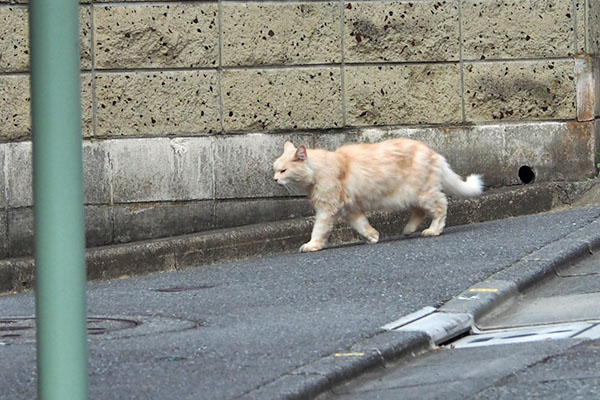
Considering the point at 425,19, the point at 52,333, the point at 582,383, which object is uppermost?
the point at 425,19

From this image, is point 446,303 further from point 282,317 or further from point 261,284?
point 261,284

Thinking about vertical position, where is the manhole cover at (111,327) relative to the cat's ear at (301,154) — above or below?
below

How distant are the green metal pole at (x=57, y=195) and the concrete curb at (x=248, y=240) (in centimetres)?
542

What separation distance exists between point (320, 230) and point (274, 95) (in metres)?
1.43

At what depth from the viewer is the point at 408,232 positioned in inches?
382

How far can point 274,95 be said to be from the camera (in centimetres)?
973

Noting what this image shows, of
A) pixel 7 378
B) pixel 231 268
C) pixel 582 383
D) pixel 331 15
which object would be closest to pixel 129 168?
pixel 231 268

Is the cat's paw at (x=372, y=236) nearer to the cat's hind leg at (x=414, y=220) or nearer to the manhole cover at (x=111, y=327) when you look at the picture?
the cat's hind leg at (x=414, y=220)

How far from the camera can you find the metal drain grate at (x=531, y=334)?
5523 mm

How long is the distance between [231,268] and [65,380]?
5.11 m

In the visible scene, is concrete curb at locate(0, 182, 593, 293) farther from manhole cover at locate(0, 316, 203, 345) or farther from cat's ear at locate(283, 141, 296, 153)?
manhole cover at locate(0, 316, 203, 345)

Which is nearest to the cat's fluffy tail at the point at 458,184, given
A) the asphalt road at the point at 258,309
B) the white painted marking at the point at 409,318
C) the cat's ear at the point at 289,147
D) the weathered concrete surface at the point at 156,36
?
the asphalt road at the point at 258,309

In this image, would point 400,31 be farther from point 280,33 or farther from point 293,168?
point 293,168

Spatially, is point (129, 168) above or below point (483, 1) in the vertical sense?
below
